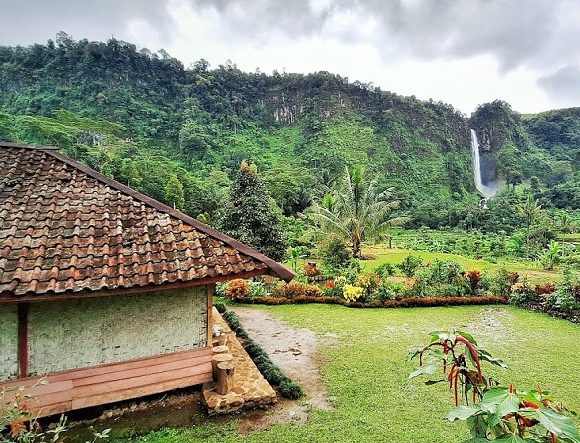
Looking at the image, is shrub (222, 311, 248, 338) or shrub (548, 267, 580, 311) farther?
shrub (548, 267, 580, 311)

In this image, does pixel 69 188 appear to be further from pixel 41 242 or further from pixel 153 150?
pixel 153 150

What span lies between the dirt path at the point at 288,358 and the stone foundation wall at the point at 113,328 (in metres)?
1.38

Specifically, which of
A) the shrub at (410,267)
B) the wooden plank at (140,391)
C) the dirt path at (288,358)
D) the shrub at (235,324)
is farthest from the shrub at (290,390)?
the shrub at (410,267)

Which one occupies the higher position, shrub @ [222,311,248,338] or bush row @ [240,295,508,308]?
shrub @ [222,311,248,338]

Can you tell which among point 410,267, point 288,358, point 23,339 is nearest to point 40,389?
point 23,339

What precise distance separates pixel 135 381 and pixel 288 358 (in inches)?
112

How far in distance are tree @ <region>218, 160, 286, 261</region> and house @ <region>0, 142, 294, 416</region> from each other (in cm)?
1116

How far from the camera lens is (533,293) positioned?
36.5 ft

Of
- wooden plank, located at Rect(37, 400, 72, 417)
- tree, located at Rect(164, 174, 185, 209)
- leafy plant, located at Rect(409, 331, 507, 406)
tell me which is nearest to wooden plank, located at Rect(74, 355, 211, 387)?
wooden plank, located at Rect(37, 400, 72, 417)

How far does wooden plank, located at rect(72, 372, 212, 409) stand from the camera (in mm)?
4555

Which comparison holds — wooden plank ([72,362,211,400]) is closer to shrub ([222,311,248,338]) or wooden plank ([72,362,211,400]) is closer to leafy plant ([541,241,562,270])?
shrub ([222,311,248,338])

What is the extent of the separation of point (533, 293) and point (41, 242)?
12151 millimetres

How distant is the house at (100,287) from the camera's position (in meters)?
4.15

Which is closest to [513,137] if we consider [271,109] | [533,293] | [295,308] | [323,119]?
[323,119]
